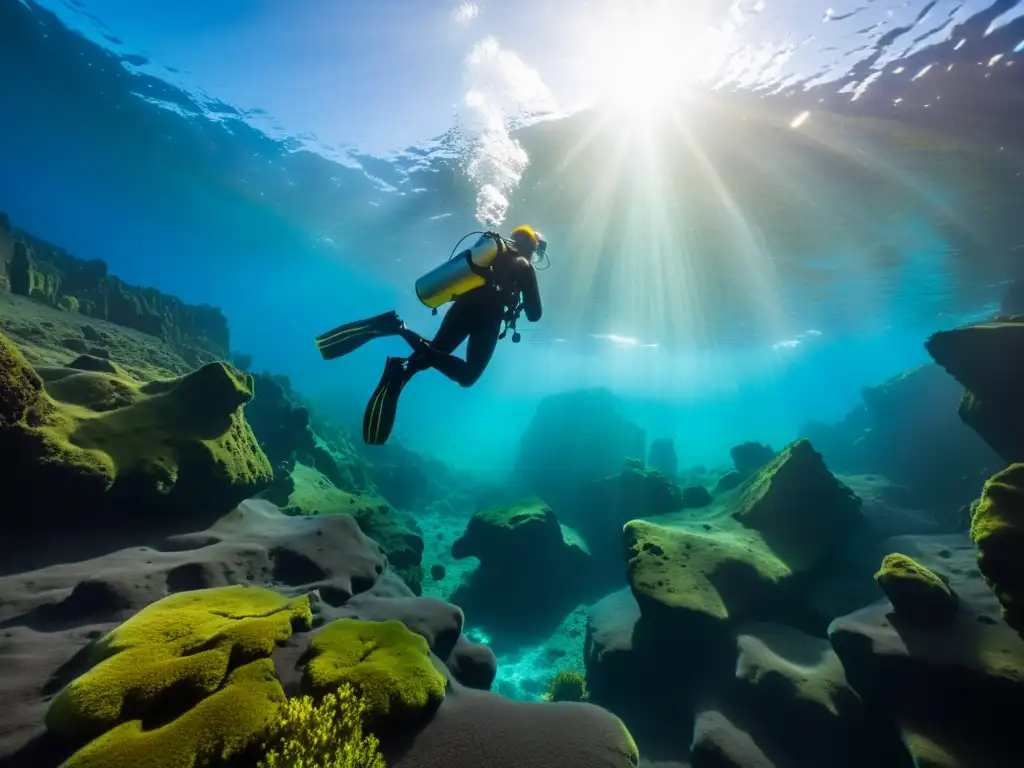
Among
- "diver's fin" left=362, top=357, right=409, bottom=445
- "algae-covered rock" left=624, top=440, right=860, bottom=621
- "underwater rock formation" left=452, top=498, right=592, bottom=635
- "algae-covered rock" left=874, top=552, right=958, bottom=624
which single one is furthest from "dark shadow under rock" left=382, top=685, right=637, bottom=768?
"underwater rock formation" left=452, top=498, right=592, bottom=635

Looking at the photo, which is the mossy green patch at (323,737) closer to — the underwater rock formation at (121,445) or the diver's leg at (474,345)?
the diver's leg at (474,345)

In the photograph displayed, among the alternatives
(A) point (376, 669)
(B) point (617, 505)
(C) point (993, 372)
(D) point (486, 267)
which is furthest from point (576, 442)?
(A) point (376, 669)

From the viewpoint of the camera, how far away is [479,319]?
6.95 metres

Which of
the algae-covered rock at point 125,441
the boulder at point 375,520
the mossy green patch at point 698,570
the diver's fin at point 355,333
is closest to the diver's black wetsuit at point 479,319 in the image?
the diver's fin at point 355,333

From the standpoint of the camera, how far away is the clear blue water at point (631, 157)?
40.1 feet

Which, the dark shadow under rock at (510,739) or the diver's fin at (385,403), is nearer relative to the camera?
the dark shadow under rock at (510,739)

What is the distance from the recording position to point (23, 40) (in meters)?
20.0

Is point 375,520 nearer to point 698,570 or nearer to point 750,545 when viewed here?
point 698,570

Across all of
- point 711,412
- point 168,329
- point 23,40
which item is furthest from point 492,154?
point 711,412

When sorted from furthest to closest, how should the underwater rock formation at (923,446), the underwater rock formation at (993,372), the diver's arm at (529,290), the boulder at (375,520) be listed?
the underwater rock formation at (923,446)
the boulder at (375,520)
the underwater rock formation at (993,372)
the diver's arm at (529,290)

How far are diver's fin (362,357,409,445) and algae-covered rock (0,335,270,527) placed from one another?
3306 mm

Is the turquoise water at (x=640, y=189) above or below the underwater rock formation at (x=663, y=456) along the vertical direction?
above

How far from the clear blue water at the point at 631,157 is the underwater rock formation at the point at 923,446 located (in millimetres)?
6468

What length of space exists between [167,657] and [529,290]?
5898 mm
